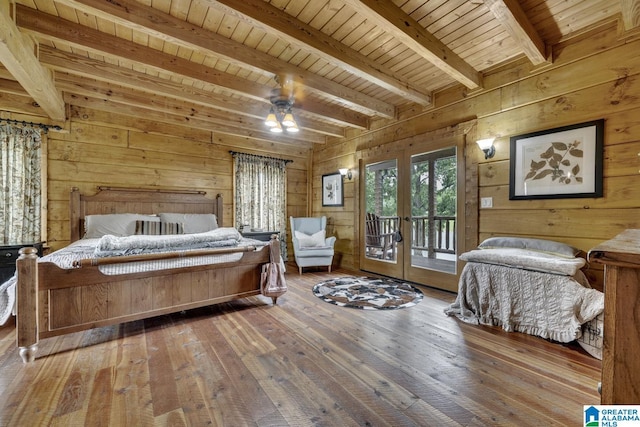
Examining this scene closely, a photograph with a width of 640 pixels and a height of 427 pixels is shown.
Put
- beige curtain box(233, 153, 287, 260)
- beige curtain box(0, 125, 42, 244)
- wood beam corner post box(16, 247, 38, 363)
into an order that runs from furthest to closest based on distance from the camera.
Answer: beige curtain box(233, 153, 287, 260), beige curtain box(0, 125, 42, 244), wood beam corner post box(16, 247, 38, 363)

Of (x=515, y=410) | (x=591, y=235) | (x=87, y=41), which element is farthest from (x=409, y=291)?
(x=87, y=41)

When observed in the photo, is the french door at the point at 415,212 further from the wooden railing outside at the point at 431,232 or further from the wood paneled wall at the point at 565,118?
the wood paneled wall at the point at 565,118

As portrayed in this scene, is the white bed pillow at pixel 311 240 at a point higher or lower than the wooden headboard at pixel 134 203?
lower

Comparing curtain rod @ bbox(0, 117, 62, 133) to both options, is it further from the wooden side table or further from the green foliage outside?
the wooden side table

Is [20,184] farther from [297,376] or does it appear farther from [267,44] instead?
[297,376]

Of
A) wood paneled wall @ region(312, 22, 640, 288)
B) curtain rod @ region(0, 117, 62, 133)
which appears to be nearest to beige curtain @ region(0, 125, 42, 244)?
curtain rod @ region(0, 117, 62, 133)

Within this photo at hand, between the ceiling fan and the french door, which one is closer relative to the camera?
the ceiling fan

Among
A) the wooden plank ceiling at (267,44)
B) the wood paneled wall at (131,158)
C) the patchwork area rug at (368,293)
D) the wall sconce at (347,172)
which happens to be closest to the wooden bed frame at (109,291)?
the patchwork area rug at (368,293)

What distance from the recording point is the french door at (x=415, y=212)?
3562 mm

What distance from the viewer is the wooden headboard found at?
3.67m

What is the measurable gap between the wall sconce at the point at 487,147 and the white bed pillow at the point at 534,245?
3.22 ft

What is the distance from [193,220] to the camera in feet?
13.6

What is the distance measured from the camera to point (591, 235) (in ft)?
7.98

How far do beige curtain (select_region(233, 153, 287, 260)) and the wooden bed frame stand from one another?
7.13ft
